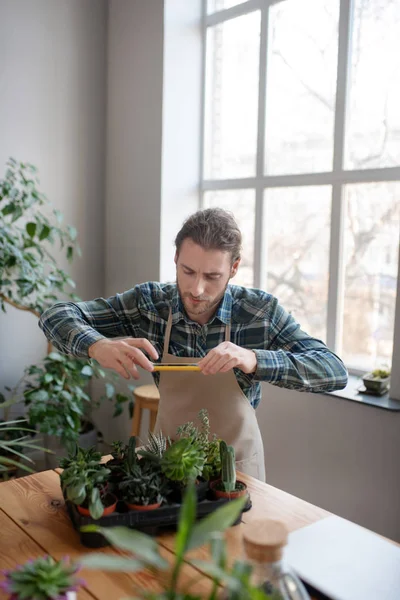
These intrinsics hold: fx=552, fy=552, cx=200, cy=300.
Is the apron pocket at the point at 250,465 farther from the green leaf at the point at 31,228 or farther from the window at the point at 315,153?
the green leaf at the point at 31,228

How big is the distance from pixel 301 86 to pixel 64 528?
8.58 feet

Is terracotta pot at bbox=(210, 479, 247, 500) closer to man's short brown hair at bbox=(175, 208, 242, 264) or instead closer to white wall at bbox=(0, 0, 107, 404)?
man's short brown hair at bbox=(175, 208, 242, 264)

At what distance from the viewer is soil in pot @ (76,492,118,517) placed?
1.18 metres

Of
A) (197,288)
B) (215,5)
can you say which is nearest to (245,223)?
(215,5)

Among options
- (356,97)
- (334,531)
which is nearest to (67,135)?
(356,97)

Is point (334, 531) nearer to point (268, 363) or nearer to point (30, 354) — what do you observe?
point (268, 363)

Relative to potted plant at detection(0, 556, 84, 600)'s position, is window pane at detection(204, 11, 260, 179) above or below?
above

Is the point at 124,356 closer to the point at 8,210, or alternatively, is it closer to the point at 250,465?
the point at 250,465

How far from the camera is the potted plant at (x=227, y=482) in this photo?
51.6 inches

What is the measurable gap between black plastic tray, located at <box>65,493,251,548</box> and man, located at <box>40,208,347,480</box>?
46 centimetres

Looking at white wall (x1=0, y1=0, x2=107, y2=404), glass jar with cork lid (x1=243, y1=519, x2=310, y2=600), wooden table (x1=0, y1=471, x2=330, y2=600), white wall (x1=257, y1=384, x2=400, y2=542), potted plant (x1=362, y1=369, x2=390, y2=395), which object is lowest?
white wall (x1=257, y1=384, x2=400, y2=542)

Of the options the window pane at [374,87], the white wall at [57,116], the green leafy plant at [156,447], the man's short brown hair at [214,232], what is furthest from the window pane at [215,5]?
the green leafy plant at [156,447]

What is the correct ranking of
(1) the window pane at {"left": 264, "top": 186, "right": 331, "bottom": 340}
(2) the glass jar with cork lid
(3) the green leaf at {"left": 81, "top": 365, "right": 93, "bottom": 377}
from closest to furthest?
(2) the glass jar with cork lid < (1) the window pane at {"left": 264, "top": 186, "right": 331, "bottom": 340} < (3) the green leaf at {"left": 81, "top": 365, "right": 93, "bottom": 377}

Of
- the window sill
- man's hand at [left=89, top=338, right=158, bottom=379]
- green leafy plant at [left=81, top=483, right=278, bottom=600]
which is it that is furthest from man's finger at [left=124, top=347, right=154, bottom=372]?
the window sill
